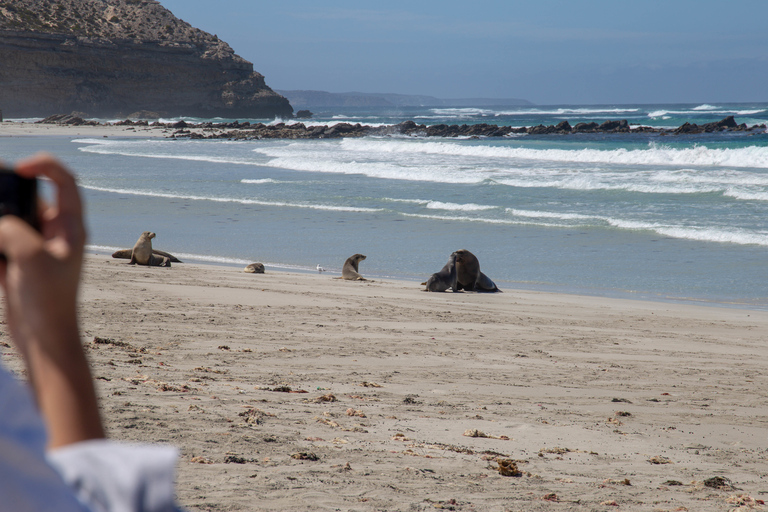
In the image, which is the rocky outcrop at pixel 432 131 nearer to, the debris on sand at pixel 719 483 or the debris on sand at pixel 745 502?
the debris on sand at pixel 719 483

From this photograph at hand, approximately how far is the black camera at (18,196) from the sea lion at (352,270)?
797 centimetres

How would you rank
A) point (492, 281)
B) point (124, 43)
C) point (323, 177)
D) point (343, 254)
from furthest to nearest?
1. point (124, 43)
2. point (323, 177)
3. point (343, 254)
4. point (492, 281)

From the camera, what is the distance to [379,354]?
5285 mm

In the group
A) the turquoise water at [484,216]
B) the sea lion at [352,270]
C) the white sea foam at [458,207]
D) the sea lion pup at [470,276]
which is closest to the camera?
the sea lion pup at [470,276]

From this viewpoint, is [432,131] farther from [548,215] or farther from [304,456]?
[304,456]

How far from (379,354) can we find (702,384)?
2.54m

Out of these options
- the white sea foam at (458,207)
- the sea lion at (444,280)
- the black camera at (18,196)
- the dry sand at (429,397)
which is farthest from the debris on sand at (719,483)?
the white sea foam at (458,207)

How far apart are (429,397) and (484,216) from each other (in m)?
9.71

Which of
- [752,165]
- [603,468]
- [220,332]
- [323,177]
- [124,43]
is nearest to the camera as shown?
[603,468]

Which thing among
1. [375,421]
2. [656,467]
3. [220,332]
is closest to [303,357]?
[220,332]

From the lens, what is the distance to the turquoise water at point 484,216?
31.5 feet

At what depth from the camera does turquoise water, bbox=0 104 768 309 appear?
960 cm

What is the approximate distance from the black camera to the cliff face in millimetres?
75849

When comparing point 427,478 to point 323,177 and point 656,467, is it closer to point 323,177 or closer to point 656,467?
point 656,467
